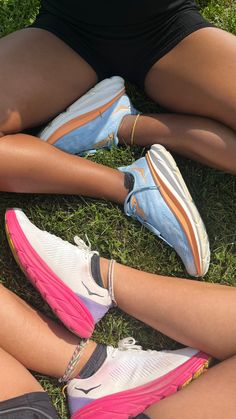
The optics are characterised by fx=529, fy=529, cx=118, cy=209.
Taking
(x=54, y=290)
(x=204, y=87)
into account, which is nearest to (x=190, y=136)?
(x=204, y=87)

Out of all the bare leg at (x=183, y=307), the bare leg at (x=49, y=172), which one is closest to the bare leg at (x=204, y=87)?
the bare leg at (x=49, y=172)

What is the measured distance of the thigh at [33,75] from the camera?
1954 mm

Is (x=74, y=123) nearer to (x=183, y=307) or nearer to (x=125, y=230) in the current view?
(x=125, y=230)

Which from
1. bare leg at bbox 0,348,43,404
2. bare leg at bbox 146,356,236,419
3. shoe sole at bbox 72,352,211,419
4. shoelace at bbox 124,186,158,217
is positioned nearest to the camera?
bare leg at bbox 146,356,236,419

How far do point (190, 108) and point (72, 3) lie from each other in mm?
589

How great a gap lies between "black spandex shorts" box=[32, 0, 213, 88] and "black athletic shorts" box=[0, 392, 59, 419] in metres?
1.24

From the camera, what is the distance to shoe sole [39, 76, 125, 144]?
6.98 feet

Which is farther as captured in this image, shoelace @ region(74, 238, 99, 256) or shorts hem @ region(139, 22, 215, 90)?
shoelace @ region(74, 238, 99, 256)

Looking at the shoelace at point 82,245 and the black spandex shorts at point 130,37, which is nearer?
the black spandex shorts at point 130,37

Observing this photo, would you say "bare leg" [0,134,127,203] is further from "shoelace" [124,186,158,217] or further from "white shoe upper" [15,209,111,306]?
"white shoe upper" [15,209,111,306]

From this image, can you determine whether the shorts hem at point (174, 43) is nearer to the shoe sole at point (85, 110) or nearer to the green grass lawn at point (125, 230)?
the shoe sole at point (85, 110)

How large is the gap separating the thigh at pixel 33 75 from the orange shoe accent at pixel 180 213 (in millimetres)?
495

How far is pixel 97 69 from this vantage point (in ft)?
6.91

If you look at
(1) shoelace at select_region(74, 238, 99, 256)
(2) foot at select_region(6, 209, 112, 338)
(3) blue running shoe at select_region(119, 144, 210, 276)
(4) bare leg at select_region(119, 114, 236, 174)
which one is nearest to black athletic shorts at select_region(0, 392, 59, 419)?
(2) foot at select_region(6, 209, 112, 338)
